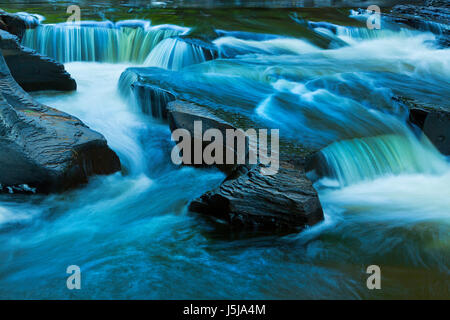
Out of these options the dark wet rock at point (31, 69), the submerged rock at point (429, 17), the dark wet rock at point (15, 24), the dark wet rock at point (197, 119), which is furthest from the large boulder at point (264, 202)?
the submerged rock at point (429, 17)

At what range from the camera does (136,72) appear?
780 cm

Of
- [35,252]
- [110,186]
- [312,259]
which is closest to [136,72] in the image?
[110,186]

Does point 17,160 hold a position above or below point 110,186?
above

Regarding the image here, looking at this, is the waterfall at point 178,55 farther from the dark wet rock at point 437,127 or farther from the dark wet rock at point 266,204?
the dark wet rock at point 266,204

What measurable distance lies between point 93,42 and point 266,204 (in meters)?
7.26

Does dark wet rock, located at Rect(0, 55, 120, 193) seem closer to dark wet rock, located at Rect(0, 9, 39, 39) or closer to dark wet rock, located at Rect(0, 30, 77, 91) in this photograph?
dark wet rock, located at Rect(0, 30, 77, 91)

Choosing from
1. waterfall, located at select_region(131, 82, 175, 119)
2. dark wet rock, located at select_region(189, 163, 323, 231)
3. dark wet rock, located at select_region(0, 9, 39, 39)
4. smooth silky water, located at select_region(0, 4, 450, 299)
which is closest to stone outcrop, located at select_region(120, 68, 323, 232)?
dark wet rock, located at select_region(189, 163, 323, 231)

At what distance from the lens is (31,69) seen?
7473 millimetres

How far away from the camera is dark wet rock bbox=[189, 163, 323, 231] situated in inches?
169

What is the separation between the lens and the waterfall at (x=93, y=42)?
9844mm

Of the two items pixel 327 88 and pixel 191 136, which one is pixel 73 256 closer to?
pixel 191 136

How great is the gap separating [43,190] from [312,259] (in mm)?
2862

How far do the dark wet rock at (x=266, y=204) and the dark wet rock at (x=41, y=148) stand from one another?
5.18 feet

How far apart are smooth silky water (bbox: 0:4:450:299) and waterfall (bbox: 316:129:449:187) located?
0.06 feet
